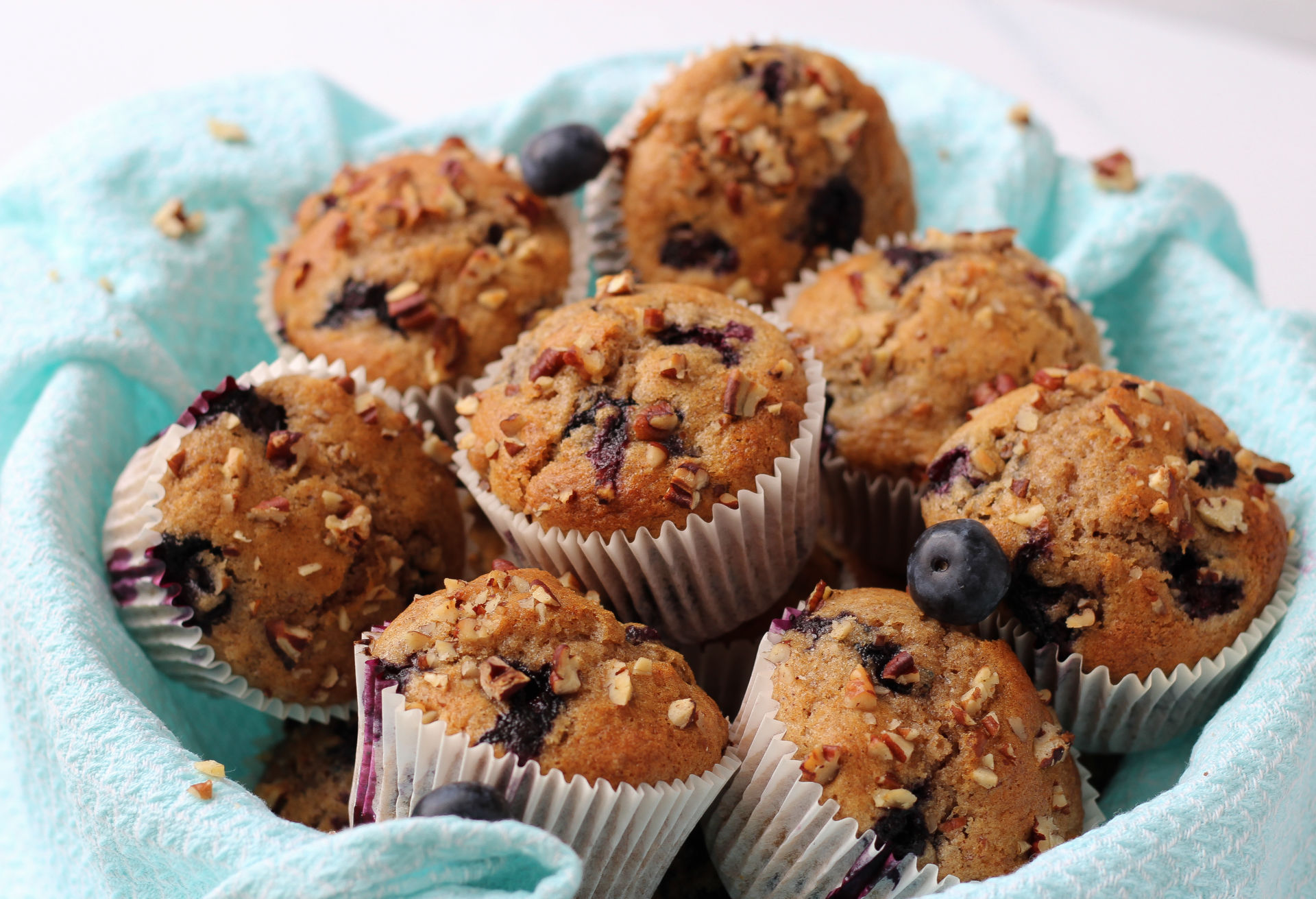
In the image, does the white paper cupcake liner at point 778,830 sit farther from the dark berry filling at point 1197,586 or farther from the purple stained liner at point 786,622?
the dark berry filling at point 1197,586

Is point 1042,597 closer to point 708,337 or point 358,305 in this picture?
point 708,337

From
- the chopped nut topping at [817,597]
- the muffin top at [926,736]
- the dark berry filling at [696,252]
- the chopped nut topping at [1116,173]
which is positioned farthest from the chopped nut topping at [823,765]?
the chopped nut topping at [1116,173]

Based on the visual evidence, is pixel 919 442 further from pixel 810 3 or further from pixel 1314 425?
pixel 810 3

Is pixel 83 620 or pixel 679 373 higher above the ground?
pixel 679 373

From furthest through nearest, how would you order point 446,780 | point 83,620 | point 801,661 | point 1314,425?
1. point 1314,425
2. point 83,620
3. point 801,661
4. point 446,780

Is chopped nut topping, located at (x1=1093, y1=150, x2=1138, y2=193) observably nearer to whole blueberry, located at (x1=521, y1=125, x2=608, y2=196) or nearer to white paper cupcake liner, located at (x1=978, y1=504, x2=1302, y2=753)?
white paper cupcake liner, located at (x1=978, y1=504, x2=1302, y2=753)

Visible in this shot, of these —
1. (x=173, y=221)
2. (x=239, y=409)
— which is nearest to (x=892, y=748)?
(x=239, y=409)

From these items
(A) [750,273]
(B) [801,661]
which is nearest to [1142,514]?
(B) [801,661]
